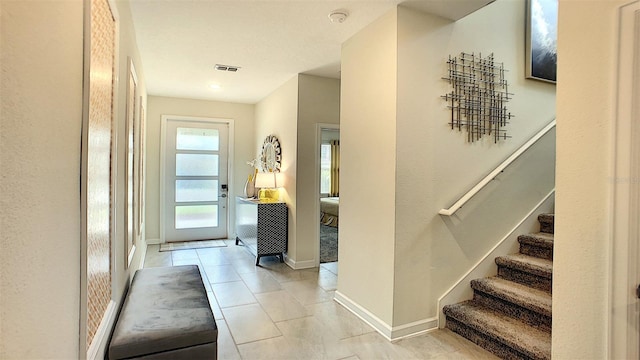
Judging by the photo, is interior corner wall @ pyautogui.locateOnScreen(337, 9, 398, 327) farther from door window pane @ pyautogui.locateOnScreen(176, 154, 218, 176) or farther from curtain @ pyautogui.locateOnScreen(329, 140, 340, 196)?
curtain @ pyautogui.locateOnScreen(329, 140, 340, 196)

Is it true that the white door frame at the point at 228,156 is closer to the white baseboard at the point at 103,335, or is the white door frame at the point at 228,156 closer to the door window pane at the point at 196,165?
the door window pane at the point at 196,165

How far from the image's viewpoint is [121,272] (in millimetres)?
2180

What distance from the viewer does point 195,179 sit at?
20.2 feet

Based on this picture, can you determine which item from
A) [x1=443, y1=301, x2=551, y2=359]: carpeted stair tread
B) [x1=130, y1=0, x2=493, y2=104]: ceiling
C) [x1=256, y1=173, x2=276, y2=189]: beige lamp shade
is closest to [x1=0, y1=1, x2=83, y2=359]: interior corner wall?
[x1=130, y1=0, x2=493, y2=104]: ceiling

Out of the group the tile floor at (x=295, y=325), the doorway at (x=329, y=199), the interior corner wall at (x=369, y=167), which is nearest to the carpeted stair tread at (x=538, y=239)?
the tile floor at (x=295, y=325)

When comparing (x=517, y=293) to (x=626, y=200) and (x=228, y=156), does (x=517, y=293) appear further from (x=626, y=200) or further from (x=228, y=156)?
(x=228, y=156)

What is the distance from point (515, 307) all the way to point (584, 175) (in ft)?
5.08

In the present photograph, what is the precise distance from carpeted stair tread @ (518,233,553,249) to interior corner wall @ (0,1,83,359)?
130 inches

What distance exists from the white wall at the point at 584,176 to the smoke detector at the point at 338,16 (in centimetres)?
157

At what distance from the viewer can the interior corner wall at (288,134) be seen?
4.56m

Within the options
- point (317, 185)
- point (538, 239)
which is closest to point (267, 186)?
point (317, 185)

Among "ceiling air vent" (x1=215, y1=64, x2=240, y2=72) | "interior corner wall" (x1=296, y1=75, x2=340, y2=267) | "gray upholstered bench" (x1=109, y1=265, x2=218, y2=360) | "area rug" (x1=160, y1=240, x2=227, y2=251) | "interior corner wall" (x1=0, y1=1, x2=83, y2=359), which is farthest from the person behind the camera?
"area rug" (x1=160, y1=240, x2=227, y2=251)

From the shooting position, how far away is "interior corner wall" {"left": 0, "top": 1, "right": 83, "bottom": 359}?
0.70m

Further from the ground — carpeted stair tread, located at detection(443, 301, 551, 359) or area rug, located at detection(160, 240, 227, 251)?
carpeted stair tread, located at detection(443, 301, 551, 359)
